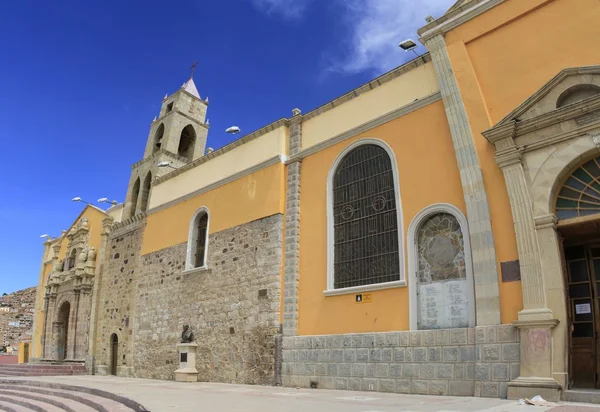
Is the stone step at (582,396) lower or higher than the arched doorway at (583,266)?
lower

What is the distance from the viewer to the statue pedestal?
11.9 metres

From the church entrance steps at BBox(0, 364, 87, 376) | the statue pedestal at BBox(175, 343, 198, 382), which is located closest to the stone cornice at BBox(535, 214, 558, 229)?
the statue pedestal at BBox(175, 343, 198, 382)

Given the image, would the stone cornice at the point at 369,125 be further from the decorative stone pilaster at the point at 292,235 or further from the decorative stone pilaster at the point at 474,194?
the decorative stone pilaster at the point at 474,194

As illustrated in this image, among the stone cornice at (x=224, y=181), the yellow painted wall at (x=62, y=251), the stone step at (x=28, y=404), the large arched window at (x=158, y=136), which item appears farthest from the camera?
the yellow painted wall at (x=62, y=251)

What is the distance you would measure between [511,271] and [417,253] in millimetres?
1834

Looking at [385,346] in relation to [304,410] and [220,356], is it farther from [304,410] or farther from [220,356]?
[220,356]

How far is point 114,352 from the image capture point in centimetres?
1616

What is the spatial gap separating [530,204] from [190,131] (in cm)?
1522

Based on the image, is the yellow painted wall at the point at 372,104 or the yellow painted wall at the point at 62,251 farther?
the yellow painted wall at the point at 62,251

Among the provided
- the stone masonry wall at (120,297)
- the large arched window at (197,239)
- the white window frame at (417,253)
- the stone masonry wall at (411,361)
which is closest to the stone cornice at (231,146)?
the large arched window at (197,239)

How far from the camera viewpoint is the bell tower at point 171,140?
18.0 metres

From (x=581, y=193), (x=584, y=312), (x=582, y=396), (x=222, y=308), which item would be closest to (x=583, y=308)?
(x=584, y=312)

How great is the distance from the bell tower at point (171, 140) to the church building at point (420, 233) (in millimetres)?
4101

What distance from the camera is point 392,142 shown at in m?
9.47
